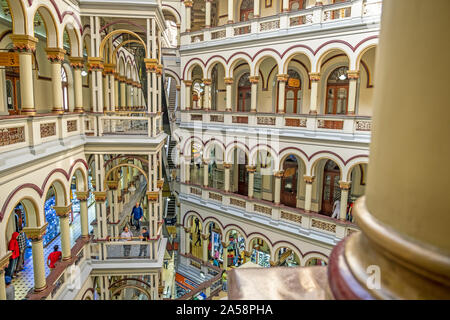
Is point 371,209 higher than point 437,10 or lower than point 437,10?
lower

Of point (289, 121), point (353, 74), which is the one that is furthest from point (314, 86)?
point (289, 121)

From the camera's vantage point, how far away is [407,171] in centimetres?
96

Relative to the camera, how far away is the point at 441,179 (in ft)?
2.93

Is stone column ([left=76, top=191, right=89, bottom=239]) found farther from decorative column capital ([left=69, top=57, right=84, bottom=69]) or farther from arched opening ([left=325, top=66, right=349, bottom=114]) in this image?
arched opening ([left=325, top=66, right=349, bottom=114])

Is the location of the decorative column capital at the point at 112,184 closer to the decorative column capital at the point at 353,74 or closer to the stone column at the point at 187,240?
the stone column at the point at 187,240

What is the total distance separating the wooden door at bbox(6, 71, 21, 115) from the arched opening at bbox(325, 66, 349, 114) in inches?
503

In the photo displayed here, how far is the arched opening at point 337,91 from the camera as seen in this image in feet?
48.2

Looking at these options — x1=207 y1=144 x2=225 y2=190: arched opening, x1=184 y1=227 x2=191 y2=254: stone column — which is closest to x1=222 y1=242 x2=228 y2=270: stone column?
x1=184 y1=227 x2=191 y2=254: stone column

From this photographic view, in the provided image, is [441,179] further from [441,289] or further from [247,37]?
[247,37]

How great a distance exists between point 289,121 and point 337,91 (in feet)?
9.53

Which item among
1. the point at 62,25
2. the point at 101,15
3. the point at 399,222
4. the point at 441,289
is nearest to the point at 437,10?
the point at 399,222

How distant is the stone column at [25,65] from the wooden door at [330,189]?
1298 cm

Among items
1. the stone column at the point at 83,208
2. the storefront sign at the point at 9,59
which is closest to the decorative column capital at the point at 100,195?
the stone column at the point at 83,208

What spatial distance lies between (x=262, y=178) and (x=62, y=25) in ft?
40.9
